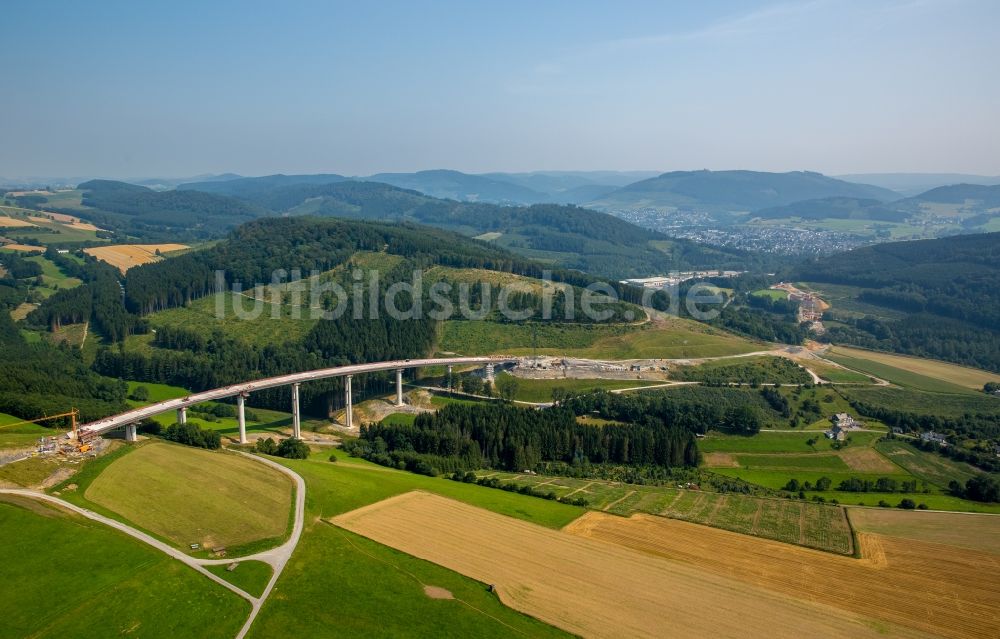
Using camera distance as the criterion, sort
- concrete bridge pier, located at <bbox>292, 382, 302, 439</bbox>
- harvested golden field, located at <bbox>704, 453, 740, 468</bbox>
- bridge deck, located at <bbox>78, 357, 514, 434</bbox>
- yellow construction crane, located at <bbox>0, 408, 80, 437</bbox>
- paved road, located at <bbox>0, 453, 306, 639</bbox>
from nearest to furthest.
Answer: paved road, located at <bbox>0, 453, 306, 639</bbox>, yellow construction crane, located at <bbox>0, 408, 80, 437</bbox>, bridge deck, located at <bbox>78, 357, 514, 434</bbox>, harvested golden field, located at <bbox>704, 453, 740, 468</bbox>, concrete bridge pier, located at <bbox>292, 382, 302, 439</bbox>

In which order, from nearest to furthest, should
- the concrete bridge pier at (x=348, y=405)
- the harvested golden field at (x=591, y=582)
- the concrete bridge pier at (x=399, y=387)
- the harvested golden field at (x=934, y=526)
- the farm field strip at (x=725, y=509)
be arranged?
the harvested golden field at (x=591, y=582)
the harvested golden field at (x=934, y=526)
the farm field strip at (x=725, y=509)
the concrete bridge pier at (x=348, y=405)
the concrete bridge pier at (x=399, y=387)

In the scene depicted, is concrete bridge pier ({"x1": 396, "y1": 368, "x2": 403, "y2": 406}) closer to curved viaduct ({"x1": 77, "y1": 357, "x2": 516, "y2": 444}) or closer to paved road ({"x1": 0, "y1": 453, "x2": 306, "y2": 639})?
curved viaduct ({"x1": 77, "y1": 357, "x2": 516, "y2": 444})

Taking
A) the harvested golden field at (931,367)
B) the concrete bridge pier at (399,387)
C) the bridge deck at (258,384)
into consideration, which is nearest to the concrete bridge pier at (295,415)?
the bridge deck at (258,384)

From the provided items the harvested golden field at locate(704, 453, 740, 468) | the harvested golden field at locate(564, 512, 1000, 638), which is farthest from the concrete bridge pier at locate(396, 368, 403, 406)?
the harvested golden field at locate(564, 512, 1000, 638)

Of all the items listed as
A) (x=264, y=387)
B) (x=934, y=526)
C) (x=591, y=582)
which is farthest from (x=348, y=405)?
(x=934, y=526)

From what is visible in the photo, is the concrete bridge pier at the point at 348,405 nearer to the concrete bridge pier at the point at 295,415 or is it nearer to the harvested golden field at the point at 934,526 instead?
the concrete bridge pier at the point at 295,415

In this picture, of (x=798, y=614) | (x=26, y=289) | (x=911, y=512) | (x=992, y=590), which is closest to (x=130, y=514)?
(x=798, y=614)
